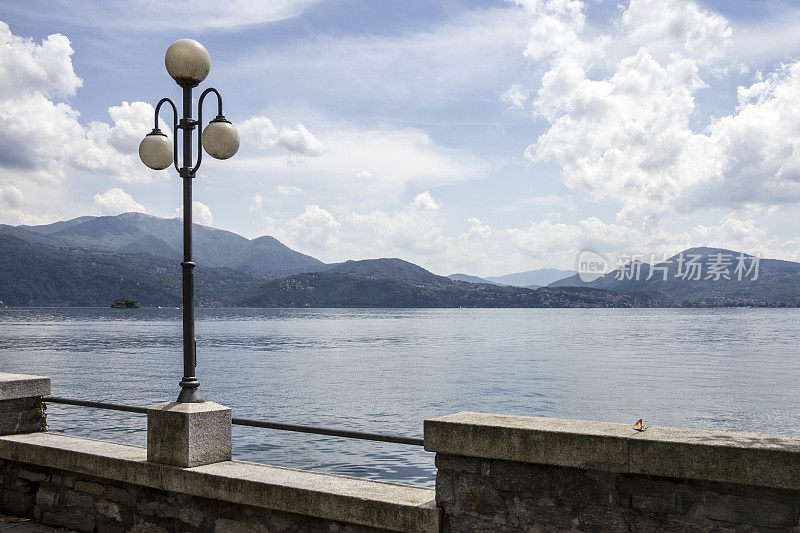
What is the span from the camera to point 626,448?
4.10 m

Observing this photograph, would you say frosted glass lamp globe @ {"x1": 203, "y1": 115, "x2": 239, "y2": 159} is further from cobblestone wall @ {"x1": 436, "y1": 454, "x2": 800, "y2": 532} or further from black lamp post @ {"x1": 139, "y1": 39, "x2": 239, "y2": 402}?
cobblestone wall @ {"x1": 436, "y1": 454, "x2": 800, "y2": 532}

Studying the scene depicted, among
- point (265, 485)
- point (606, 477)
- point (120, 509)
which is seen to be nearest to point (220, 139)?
point (265, 485)

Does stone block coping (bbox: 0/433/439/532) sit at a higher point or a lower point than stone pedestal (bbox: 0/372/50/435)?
lower

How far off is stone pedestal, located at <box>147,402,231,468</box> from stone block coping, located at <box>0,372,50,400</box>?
2.17 m

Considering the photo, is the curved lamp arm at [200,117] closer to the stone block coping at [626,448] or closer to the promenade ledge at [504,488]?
the promenade ledge at [504,488]

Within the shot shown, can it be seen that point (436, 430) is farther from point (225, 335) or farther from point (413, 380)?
point (225, 335)

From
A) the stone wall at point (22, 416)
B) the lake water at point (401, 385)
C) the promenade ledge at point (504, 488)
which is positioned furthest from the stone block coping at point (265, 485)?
the lake water at point (401, 385)

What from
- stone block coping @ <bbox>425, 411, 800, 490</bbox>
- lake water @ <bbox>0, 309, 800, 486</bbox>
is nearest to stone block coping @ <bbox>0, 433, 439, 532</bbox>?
stone block coping @ <bbox>425, 411, 800, 490</bbox>

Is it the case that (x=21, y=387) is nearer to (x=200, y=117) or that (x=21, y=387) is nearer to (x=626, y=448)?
(x=200, y=117)

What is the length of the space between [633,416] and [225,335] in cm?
7115

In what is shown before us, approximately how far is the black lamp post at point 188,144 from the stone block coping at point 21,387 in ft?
7.07

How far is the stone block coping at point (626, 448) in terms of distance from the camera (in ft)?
12.4

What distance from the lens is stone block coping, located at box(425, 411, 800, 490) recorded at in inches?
149

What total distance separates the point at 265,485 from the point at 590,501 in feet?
7.93
